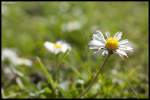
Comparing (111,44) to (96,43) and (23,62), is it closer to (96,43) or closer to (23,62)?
(96,43)

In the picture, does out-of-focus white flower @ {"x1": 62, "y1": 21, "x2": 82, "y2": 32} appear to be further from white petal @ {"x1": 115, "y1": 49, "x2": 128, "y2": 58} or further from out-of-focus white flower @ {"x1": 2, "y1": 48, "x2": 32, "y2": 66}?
white petal @ {"x1": 115, "y1": 49, "x2": 128, "y2": 58}

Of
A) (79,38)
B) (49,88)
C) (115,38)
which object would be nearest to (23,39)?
(79,38)

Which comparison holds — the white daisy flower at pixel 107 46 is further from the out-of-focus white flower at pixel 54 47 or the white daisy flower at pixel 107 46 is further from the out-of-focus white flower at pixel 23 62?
the out-of-focus white flower at pixel 23 62

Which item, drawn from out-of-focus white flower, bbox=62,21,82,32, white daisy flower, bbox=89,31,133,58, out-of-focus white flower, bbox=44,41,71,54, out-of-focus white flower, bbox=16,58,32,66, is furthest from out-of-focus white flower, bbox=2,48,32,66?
white daisy flower, bbox=89,31,133,58

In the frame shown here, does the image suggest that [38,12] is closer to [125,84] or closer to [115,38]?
[125,84]

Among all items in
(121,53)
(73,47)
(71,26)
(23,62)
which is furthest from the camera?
(71,26)

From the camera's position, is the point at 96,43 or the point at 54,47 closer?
the point at 96,43

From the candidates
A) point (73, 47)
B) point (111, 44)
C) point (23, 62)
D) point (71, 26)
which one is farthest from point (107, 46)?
point (71, 26)

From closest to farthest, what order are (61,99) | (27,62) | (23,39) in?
(61,99)
(27,62)
(23,39)

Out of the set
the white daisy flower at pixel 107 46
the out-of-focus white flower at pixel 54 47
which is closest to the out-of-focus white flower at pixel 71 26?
the out-of-focus white flower at pixel 54 47
